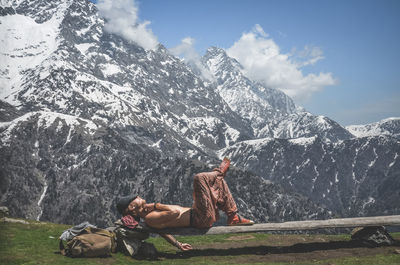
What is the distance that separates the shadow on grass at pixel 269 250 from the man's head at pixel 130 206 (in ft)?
9.04

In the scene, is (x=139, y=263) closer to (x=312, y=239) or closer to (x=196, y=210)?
(x=196, y=210)

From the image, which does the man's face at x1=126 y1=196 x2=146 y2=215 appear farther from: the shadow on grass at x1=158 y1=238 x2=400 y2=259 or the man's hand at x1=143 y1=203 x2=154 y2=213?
the shadow on grass at x1=158 y1=238 x2=400 y2=259

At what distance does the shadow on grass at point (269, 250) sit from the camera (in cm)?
1856

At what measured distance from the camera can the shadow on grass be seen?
1856 centimetres

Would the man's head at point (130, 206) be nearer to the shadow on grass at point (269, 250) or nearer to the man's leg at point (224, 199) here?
the shadow on grass at point (269, 250)

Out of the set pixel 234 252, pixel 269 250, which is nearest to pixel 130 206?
pixel 234 252

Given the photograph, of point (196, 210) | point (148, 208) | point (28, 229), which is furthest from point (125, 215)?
point (28, 229)

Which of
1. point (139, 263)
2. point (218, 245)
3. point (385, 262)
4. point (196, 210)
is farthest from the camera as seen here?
point (218, 245)

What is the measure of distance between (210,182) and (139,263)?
510cm

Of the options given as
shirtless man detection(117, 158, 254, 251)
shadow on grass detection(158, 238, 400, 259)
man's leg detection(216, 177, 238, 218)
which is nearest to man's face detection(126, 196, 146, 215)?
shirtless man detection(117, 158, 254, 251)

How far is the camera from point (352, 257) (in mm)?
16562

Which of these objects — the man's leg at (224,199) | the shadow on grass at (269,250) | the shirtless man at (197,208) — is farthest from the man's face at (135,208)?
A: the man's leg at (224,199)

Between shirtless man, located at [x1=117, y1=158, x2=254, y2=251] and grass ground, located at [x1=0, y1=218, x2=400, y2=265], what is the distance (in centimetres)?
174

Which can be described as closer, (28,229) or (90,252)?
(90,252)
